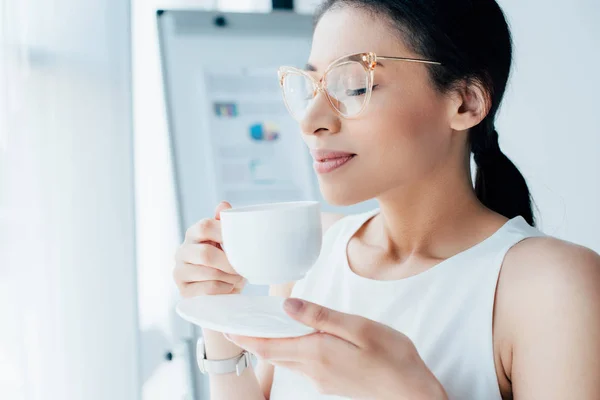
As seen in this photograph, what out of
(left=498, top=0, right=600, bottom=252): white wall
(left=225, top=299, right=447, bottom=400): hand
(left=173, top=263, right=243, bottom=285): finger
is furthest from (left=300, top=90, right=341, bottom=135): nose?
(left=498, top=0, right=600, bottom=252): white wall

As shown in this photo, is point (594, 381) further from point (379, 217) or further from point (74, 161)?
point (74, 161)

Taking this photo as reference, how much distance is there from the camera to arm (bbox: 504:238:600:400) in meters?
0.82

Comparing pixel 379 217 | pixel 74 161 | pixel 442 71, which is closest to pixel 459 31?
pixel 442 71

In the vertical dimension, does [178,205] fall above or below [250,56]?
below

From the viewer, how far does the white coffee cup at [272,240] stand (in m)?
0.78

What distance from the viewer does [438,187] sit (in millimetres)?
1098

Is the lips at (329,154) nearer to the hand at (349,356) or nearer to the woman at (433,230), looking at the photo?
the woman at (433,230)

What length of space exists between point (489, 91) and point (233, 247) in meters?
0.56

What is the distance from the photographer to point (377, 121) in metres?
0.98

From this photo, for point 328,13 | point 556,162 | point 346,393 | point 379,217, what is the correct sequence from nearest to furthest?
point 346,393
point 328,13
point 379,217
point 556,162

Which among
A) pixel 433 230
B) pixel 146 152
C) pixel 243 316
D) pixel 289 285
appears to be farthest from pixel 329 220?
pixel 146 152

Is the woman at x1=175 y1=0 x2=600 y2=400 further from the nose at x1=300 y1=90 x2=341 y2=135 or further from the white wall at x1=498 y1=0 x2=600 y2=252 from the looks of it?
the white wall at x1=498 y1=0 x2=600 y2=252

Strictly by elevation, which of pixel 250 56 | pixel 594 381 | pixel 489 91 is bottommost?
pixel 594 381

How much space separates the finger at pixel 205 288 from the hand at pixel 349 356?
0.25 metres
